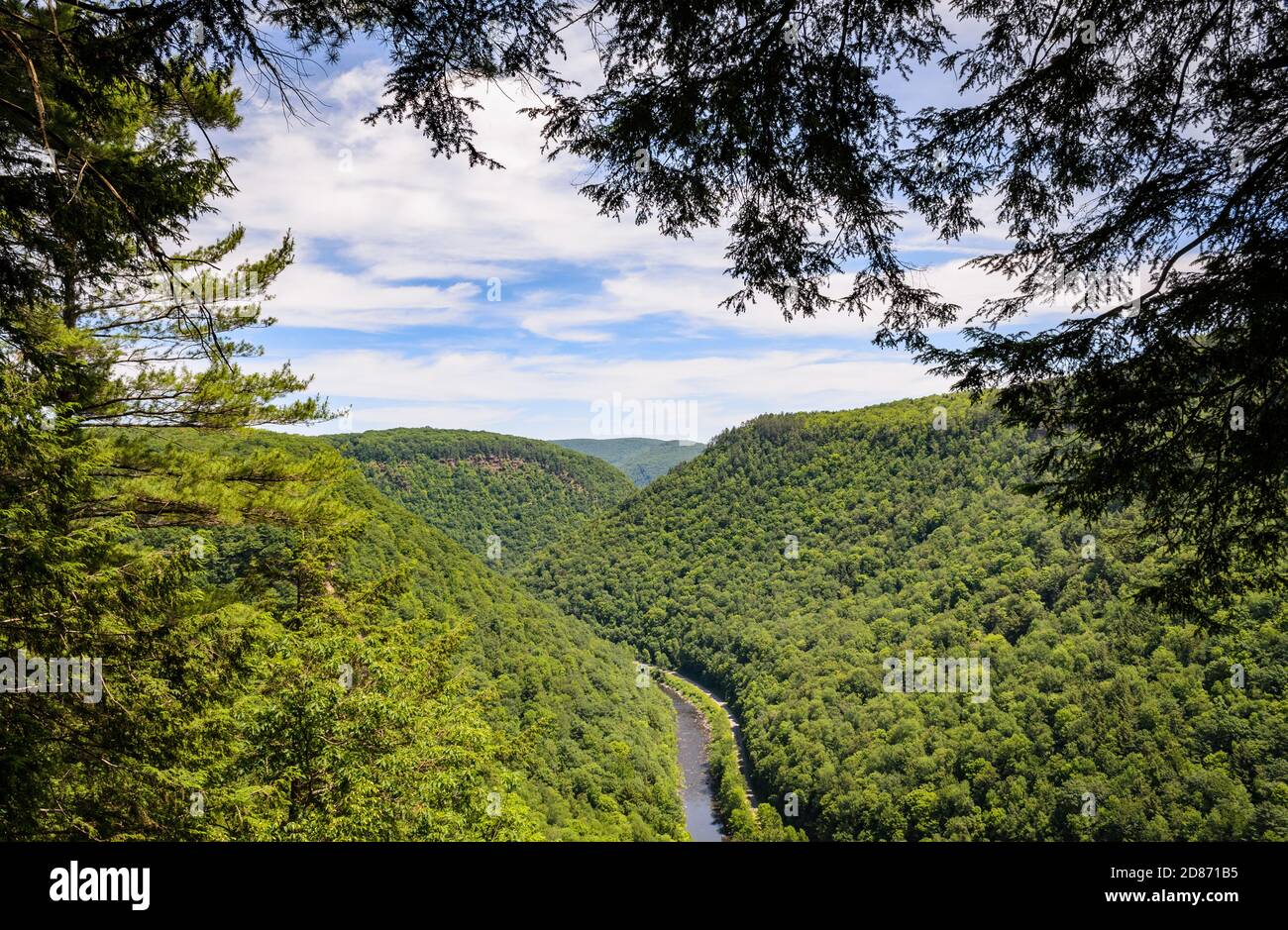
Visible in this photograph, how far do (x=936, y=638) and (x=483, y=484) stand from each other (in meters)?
86.6

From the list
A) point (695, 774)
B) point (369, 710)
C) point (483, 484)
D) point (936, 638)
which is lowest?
point (695, 774)

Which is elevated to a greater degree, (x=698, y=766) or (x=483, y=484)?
(x=483, y=484)

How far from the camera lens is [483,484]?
113 meters

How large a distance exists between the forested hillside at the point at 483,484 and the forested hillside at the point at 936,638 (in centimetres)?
2113

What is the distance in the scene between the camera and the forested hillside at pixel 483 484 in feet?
327

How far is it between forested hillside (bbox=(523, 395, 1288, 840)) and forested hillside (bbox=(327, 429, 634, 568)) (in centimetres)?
2113

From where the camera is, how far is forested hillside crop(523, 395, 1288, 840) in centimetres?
2291

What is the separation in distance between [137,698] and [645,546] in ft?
248
